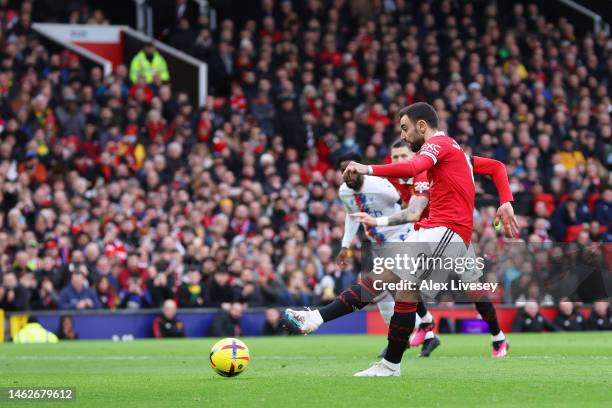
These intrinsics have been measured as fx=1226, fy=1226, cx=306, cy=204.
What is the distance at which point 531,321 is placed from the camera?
72.8 feet

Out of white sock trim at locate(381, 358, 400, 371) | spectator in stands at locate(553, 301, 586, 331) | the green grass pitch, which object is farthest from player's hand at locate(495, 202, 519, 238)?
spectator in stands at locate(553, 301, 586, 331)

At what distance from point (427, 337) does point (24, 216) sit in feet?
35.2

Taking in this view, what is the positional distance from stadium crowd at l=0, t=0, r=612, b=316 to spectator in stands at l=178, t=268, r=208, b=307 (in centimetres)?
2

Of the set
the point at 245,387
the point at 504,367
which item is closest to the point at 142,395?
the point at 245,387

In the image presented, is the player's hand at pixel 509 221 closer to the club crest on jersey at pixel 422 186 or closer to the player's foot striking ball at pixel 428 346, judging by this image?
the club crest on jersey at pixel 422 186

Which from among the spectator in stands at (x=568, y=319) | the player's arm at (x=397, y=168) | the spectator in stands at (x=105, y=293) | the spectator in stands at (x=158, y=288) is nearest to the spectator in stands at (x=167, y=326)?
the spectator in stands at (x=158, y=288)

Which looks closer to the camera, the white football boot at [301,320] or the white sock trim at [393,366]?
the white sock trim at [393,366]

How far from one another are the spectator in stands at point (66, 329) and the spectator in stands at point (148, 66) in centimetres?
724

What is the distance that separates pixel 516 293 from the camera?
73.3 ft

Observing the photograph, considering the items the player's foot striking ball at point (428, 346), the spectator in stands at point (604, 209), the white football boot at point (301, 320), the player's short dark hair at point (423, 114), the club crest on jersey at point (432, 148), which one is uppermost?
the player's short dark hair at point (423, 114)

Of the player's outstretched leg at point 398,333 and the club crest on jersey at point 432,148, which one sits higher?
the club crest on jersey at point 432,148

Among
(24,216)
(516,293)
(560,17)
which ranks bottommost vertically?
(516,293)

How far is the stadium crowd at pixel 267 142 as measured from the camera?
21.8 metres

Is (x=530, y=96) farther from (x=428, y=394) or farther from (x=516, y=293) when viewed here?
(x=428, y=394)
